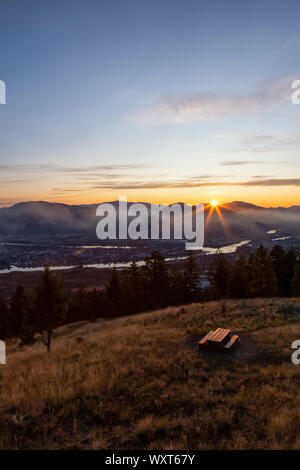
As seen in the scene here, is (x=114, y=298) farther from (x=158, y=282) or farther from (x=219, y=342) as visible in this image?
Result: (x=219, y=342)

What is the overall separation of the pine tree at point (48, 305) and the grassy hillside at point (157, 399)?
6247mm

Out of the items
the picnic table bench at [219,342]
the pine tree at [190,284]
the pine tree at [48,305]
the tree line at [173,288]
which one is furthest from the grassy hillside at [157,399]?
the pine tree at [190,284]

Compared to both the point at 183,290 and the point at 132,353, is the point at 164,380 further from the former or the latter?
the point at 183,290

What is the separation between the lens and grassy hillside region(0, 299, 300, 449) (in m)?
5.79

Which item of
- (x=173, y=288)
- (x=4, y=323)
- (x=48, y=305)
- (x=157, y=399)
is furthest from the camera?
(x=4, y=323)

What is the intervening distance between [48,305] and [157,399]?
1321 centimetres

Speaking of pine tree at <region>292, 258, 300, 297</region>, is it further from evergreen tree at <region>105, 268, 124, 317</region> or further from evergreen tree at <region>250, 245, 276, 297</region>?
evergreen tree at <region>105, 268, 124, 317</region>

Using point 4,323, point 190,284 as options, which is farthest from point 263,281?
point 4,323

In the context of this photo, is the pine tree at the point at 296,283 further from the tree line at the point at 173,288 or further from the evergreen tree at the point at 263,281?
the evergreen tree at the point at 263,281

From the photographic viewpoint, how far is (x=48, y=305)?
60.4 feet

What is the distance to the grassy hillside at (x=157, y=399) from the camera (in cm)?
579

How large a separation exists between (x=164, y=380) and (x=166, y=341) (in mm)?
4248

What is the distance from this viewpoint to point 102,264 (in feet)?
507
